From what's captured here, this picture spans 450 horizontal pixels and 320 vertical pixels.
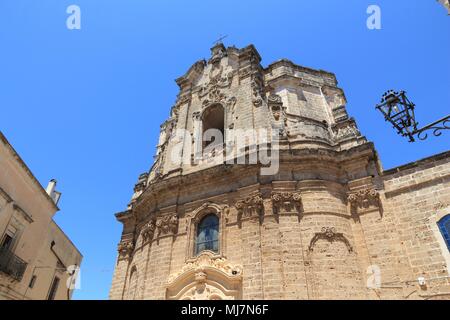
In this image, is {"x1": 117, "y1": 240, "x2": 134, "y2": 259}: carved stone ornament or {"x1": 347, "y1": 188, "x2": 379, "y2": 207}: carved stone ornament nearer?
{"x1": 347, "y1": 188, "x2": 379, "y2": 207}: carved stone ornament

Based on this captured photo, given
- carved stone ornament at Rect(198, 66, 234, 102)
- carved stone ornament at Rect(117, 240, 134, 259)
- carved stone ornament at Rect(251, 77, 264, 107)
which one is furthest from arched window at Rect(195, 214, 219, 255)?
carved stone ornament at Rect(198, 66, 234, 102)

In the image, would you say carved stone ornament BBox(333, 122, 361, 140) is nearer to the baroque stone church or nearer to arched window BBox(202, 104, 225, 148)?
the baroque stone church

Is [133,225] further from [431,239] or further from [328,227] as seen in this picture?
[431,239]

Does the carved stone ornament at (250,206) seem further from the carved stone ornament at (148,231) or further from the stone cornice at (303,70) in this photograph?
the stone cornice at (303,70)

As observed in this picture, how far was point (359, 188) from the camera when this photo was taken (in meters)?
11.3

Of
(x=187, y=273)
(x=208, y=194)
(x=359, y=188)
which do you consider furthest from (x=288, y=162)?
(x=187, y=273)

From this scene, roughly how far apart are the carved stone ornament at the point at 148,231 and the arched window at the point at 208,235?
2029 millimetres

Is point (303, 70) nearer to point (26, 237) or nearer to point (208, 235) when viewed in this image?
point (208, 235)

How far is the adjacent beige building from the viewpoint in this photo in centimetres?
1219

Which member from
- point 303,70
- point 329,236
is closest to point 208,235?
point 329,236

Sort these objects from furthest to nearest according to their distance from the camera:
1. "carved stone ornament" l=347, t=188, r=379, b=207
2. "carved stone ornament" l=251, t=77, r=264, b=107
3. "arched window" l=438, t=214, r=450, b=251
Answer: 1. "carved stone ornament" l=251, t=77, r=264, b=107
2. "carved stone ornament" l=347, t=188, r=379, b=207
3. "arched window" l=438, t=214, r=450, b=251

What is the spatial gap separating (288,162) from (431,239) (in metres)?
4.98

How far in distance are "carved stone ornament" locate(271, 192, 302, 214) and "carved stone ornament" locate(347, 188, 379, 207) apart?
5.77ft

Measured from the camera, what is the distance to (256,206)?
37.6 ft
